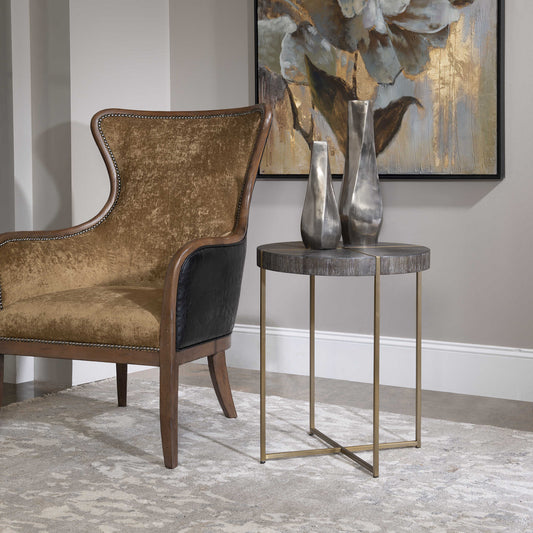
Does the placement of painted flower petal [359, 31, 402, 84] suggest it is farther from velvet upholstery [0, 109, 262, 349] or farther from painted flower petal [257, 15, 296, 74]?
velvet upholstery [0, 109, 262, 349]

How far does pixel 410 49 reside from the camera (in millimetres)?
3152

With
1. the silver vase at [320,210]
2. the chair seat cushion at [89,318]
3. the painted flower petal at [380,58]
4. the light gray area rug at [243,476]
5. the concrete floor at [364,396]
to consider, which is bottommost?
the concrete floor at [364,396]

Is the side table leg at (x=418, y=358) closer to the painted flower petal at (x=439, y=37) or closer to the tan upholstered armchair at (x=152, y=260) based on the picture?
the tan upholstered armchair at (x=152, y=260)

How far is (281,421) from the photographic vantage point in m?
2.74

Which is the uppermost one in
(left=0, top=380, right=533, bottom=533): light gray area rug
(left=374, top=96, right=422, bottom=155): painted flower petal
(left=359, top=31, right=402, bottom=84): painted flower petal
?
(left=359, top=31, right=402, bottom=84): painted flower petal

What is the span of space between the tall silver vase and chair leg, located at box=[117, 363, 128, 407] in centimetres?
105

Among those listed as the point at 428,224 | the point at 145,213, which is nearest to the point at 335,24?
the point at 428,224

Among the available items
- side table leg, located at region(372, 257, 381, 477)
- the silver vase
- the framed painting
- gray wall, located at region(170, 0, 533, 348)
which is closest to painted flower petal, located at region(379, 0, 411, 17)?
the framed painting

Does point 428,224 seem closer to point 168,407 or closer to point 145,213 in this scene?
point 145,213

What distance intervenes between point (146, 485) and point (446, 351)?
1.50 meters

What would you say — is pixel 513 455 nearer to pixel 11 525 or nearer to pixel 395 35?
pixel 11 525

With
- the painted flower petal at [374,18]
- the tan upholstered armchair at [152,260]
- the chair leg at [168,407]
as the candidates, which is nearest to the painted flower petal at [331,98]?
the painted flower petal at [374,18]

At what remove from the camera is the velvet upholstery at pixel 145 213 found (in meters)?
2.64

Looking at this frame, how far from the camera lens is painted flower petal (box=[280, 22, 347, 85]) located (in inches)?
131
